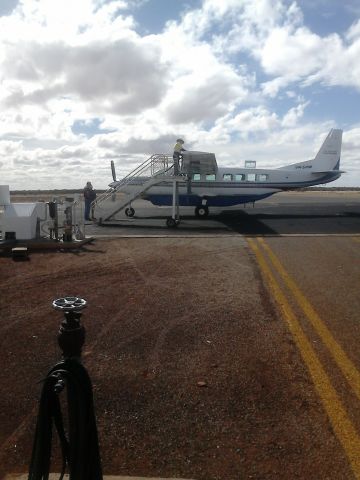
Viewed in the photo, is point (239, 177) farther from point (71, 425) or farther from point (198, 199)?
point (71, 425)

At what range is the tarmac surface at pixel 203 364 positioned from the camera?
289cm

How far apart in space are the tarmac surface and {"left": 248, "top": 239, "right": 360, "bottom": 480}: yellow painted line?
1 cm

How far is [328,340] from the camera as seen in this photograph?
4.82m

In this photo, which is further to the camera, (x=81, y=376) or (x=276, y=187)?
(x=276, y=187)

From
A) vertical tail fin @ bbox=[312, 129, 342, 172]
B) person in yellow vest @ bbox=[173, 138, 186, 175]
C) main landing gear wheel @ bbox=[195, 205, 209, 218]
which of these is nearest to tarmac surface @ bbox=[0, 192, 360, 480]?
person in yellow vest @ bbox=[173, 138, 186, 175]

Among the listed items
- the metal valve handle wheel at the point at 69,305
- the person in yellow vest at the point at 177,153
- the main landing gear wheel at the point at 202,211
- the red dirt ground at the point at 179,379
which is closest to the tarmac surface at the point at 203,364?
the red dirt ground at the point at 179,379

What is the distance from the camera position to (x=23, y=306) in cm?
623

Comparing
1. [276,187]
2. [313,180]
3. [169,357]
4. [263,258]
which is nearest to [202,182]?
[276,187]

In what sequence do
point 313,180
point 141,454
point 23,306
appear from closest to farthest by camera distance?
point 141,454, point 23,306, point 313,180

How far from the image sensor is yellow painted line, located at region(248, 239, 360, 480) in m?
2.92

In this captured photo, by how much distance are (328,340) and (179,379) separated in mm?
2066

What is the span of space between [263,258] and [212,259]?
1322mm

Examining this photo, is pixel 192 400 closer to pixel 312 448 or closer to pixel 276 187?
pixel 312 448

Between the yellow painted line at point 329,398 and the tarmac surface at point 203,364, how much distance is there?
13mm
